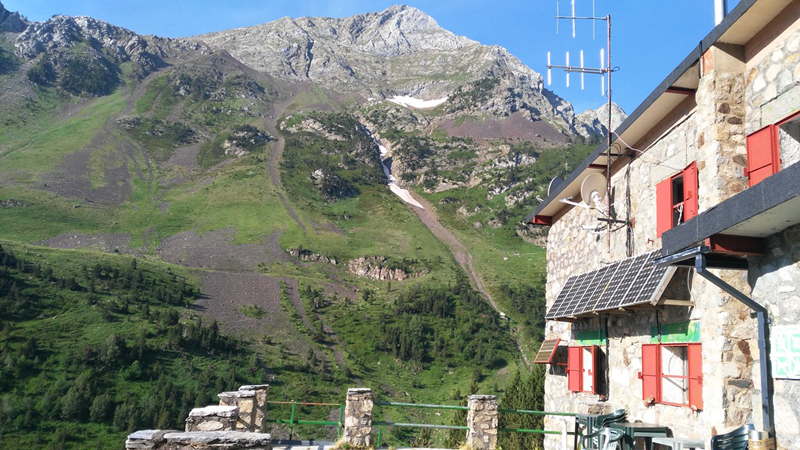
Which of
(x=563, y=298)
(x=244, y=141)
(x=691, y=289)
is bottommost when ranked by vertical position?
(x=691, y=289)

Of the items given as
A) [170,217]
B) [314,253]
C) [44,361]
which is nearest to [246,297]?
[314,253]

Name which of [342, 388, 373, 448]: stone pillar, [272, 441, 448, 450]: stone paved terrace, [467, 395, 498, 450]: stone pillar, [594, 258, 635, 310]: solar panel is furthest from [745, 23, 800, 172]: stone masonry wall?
[272, 441, 448, 450]: stone paved terrace

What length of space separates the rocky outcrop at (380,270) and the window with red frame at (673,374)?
2301 inches

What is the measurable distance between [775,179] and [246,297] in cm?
5225

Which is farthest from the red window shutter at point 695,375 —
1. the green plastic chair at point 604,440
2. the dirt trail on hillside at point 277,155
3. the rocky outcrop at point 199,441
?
the dirt trail on hillside at point 277,155

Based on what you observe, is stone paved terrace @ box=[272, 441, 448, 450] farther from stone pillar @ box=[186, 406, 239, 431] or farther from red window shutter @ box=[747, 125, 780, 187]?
red window shutter @ box=[747, 125, 780, 187]

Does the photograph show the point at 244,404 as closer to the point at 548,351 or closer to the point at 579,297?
the point at 579,297

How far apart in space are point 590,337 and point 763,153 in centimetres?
613

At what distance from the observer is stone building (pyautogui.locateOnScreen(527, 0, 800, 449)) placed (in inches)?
247

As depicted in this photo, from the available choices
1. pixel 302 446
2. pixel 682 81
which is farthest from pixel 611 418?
pixel 302 446

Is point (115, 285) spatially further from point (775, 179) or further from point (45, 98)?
point (45, 98)

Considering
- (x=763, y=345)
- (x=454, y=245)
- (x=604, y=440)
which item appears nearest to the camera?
(x=763, y=345)

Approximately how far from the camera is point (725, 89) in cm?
776

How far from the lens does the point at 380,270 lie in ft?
226
